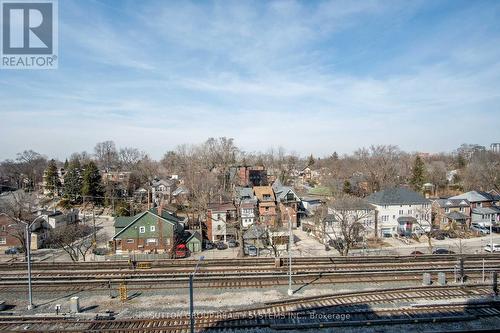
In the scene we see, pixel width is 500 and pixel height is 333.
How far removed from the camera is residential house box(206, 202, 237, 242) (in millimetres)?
42812

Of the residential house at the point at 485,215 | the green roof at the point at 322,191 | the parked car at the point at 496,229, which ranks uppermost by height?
the green roof at the point at 322,191

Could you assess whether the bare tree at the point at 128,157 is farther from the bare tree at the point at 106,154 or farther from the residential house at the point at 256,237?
the residential house at the point at 256,237

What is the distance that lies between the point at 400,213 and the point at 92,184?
5458 centimetres

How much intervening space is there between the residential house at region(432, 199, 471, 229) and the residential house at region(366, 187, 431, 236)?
2.58 meters

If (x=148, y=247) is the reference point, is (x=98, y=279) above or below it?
above

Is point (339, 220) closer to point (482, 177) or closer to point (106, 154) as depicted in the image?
point (482, 177)

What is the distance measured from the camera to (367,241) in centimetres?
4053

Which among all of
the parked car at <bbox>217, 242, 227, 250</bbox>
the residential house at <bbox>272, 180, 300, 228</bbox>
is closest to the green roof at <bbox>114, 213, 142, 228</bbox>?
the parked car at <bbox>217, 242, 227, 250</bbox>

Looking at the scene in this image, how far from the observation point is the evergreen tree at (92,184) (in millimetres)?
62609

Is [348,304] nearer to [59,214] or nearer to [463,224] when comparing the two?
[463,224]

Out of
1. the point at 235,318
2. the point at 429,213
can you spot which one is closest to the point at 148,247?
the point at 235,318

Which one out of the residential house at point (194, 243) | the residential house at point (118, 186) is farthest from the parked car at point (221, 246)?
the residential house at point (118, 186)

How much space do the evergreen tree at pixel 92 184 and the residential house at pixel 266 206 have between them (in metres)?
31.2

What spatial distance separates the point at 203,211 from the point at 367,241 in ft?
81.5
